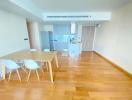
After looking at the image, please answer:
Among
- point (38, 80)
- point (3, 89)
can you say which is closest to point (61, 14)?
point (38, 80)

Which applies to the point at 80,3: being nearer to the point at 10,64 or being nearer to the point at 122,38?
the point at 122,38

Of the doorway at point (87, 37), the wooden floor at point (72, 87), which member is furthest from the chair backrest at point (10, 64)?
the doorway at point (87, 37)

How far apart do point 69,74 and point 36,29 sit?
359 centimetres

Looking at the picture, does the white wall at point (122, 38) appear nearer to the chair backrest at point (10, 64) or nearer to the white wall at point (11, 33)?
the chair backrest at point (10, 64)

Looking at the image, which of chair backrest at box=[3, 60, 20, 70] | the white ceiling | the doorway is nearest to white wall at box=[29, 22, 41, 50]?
the white ceiling

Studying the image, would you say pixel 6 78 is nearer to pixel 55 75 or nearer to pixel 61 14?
pixel 55 75

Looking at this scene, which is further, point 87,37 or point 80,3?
point 87,37

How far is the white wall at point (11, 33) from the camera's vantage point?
9.64ft

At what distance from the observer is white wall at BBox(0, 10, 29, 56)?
9.64 feet

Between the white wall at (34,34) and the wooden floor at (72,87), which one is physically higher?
the white wall at (34,34)

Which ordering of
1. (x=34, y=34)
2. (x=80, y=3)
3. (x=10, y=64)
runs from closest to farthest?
(x=10, y=64), (x=80, y=3), (x=34, y=34)

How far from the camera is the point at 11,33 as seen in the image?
11.0 feet

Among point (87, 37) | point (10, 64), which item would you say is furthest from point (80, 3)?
point (87, 37)

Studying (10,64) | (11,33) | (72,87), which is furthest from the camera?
(11,33)
